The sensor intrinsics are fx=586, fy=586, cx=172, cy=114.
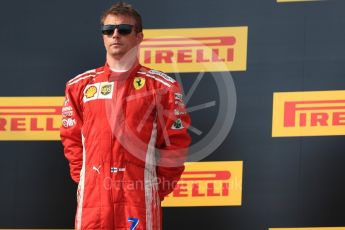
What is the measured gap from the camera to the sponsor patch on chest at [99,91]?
2371 millimetres

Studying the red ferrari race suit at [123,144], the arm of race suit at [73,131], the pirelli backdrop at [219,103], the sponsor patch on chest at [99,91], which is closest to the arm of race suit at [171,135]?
the red ferrari race suit at [123,144]

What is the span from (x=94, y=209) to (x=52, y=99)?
90 cm

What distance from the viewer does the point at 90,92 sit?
242 cm

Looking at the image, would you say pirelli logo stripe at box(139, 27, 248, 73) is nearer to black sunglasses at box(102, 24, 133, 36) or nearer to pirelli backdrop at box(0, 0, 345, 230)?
pirelli backdrop at box(0, 0, 345, 230)

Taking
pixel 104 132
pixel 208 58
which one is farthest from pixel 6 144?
pixel 208 58

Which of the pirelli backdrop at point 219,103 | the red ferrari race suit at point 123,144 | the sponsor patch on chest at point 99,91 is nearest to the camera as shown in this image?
the red ferrari race suit at point 123,144

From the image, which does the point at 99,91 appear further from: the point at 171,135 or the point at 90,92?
the point at 171,135

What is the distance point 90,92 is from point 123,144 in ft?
0.96

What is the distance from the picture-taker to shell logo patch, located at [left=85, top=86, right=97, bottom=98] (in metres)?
2.40

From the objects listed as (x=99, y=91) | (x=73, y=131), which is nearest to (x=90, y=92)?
(x=99, y=91)

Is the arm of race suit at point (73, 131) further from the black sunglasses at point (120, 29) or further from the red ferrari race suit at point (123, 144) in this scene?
the black sunglasses at point (120, 29)

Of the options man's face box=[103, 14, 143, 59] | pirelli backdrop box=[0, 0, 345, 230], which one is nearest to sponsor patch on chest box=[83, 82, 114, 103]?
man's face box=[103, 14, 143, 59]

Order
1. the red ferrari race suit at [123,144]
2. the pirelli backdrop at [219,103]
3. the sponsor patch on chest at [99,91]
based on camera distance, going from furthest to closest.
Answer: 1. the pirelli backdrop at [219,103]
2. the sponsor patch on chest at [99,91]
3. the red ferrari race suit at [123,144]

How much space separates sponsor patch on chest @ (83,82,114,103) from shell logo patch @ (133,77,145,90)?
9cm
